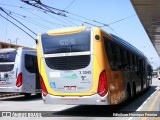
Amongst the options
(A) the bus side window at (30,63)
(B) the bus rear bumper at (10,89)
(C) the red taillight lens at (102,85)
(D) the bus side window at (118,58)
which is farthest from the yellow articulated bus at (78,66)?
(A) the bus side window at (30,63)

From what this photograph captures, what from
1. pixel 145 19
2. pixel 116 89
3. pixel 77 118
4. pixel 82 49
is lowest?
pixel 77 118

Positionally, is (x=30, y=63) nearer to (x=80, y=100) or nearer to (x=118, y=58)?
(x=118, y=58)

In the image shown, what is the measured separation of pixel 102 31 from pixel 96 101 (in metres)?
2.34

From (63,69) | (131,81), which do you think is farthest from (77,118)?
(131,81)

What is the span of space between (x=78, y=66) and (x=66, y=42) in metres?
0.94

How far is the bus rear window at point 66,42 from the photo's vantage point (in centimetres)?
1230

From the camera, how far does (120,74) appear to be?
14547 millimetres

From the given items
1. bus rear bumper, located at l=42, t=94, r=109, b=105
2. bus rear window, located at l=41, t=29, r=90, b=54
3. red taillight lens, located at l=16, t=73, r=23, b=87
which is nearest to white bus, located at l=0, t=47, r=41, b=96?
red taillight lens, located at l=16, t=73, r=23, b=87

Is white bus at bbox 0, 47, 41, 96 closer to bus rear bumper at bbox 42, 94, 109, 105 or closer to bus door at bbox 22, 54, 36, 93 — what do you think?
bus door at bbox 22, 54, 36, 93

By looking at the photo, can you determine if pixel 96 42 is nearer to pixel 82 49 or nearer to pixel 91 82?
pixel 82 49

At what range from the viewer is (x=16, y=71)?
61.3ft

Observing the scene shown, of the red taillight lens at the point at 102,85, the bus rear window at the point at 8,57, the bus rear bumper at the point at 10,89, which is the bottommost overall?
the bus rear bumper at the point at 10,89

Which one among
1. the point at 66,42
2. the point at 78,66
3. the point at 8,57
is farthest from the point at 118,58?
the point at 8,57

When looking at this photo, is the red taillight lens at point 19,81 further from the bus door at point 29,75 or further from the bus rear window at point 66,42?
the bus rear window at point 66,42
